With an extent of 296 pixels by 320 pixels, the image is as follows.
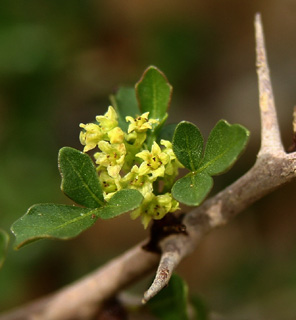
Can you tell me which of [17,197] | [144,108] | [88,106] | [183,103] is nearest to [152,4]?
[183,103]

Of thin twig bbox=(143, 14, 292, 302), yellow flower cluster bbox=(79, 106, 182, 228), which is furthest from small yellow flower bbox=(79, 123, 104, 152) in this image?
thin twig bbox=(143, 14, 292, 302)

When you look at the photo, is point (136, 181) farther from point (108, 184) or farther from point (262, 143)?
point (262, 143)

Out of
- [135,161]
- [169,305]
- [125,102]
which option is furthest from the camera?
[169,305]

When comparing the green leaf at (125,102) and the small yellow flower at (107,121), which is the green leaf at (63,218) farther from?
the green leaf at (125,102)

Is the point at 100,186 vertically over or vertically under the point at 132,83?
over

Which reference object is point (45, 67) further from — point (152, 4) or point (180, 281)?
point (180, 281)

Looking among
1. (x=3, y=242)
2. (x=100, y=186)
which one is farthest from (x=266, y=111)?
(x=3, y=242)
